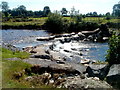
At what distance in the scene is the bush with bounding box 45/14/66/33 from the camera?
9194 cm

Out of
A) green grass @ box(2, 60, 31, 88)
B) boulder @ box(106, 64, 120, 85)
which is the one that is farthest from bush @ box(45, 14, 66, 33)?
boulder @ box(106, 64, 120, 85)

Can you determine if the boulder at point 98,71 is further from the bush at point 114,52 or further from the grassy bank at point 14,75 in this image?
the grassy bank at point 14,75

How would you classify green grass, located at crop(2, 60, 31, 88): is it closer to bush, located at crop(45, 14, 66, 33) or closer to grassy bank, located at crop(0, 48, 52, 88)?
grassy bank, located at crop(0, 48, 52, 88)

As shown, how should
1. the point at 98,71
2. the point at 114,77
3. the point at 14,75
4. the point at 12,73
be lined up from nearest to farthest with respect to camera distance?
the point at 114,77, the point at 14,75, the point at 12,73, the point at 98,71

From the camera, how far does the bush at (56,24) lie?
9194 cm

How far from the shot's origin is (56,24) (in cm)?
9344

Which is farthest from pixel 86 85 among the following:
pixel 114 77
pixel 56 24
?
pixel 56 24

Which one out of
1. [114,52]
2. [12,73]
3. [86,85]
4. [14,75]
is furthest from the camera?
[114,52]

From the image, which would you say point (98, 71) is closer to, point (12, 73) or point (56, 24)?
point (12, 73)

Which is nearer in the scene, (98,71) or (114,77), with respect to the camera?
(114,77)

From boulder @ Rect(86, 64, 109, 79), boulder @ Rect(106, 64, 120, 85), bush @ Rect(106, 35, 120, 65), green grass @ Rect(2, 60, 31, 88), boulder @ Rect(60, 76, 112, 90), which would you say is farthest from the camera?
bush @ Rect(106, 35, 120, 65)

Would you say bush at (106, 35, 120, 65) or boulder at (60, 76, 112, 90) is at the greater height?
bush at (106, 35, 120, 65)

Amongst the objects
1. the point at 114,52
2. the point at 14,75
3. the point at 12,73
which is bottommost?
the point at 14,75

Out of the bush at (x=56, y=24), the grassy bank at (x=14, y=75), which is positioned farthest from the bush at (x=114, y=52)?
the bush at (x=56, y=24)
